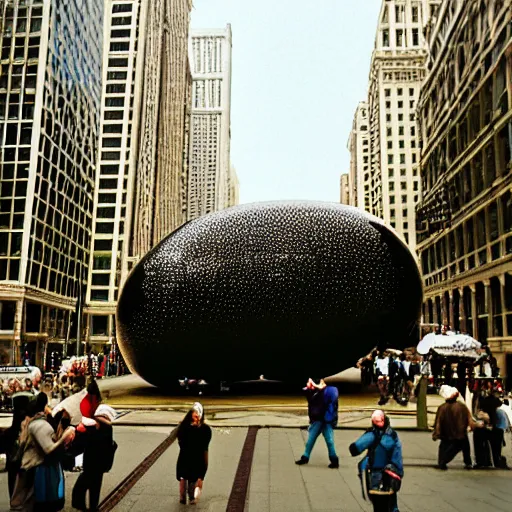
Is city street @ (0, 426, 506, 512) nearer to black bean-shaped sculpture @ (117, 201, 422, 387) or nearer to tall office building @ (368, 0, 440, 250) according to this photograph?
black bean-shaped sculpture @ (117, 201, 422, 387)

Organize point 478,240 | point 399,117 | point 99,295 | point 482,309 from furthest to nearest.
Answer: point 399,117
point 99,295
point 478,240
point 482,309

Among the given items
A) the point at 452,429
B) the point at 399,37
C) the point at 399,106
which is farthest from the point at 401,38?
the point at 452,429

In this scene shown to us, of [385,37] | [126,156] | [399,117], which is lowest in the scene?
[126,156]

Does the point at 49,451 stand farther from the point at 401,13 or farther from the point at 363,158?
the point at 363,158

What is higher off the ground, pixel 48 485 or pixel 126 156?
pixel 126 156

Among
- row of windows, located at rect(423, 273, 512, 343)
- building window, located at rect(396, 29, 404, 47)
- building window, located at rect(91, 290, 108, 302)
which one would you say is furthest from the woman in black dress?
building window, located at rect(396, 29, 404, 47)

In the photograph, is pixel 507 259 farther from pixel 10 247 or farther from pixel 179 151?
pixel 179 151

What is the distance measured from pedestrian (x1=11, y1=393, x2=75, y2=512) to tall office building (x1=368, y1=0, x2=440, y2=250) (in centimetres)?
9036

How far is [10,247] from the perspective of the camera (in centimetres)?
4519

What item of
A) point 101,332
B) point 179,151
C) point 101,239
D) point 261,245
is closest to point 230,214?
point 261,245

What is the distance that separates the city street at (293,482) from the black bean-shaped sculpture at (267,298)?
5292 mm

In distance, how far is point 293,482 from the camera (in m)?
6.91

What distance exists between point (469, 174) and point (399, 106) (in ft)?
206

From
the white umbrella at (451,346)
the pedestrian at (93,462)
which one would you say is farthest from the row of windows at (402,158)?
the pedestrian at (93,462)
